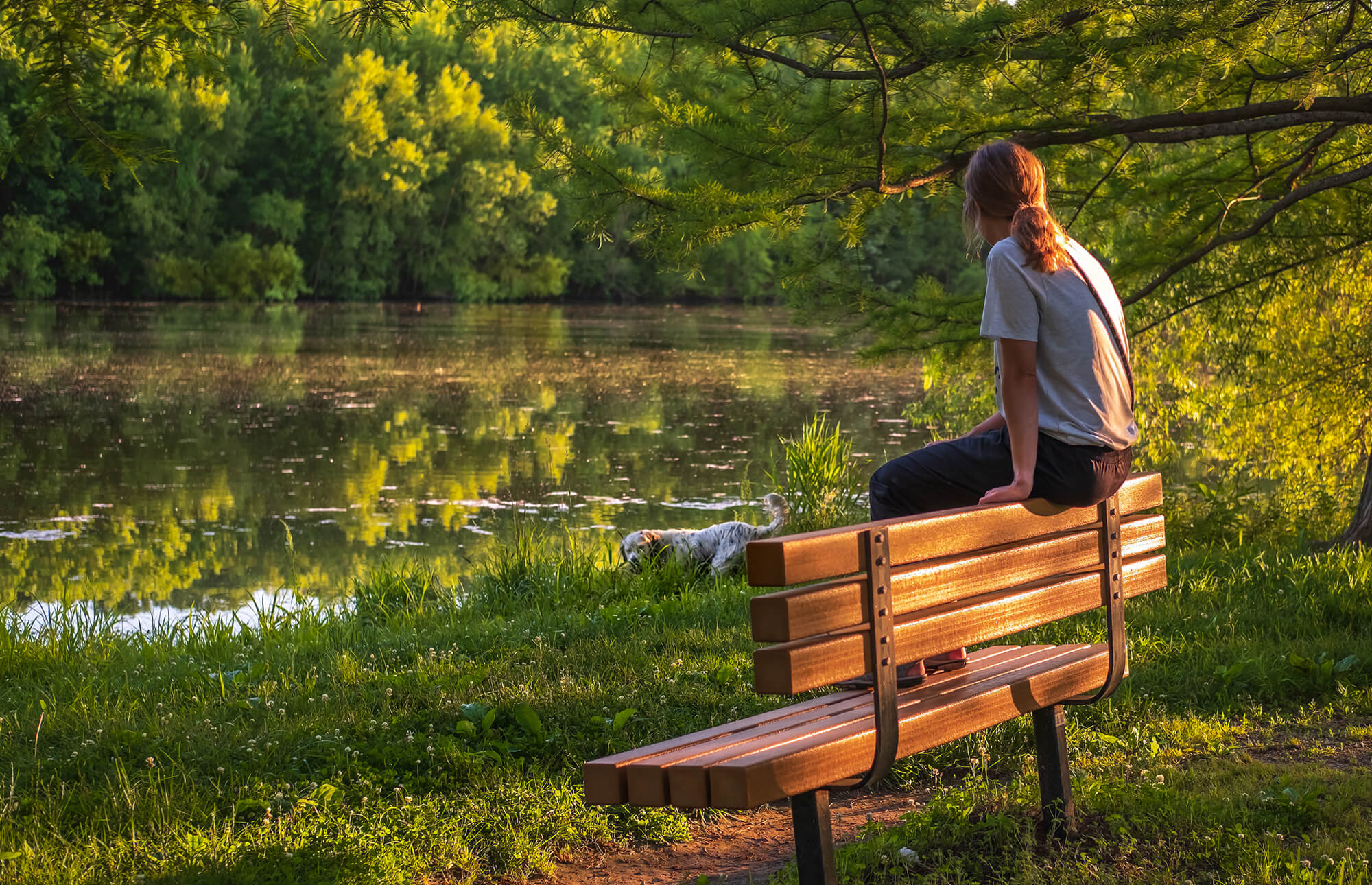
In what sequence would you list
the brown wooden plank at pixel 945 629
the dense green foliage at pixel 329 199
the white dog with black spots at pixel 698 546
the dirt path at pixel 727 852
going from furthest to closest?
the dense green foliage at pixel 329 199, the white dog with black spots at pixel 698 546, the dirt path at pixel 727 852, the brown wooden plank at pixel 945 629

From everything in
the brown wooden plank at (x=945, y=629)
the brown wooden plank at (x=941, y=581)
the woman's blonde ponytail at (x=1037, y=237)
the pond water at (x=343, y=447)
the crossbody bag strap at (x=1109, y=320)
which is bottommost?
the pond water at (x=343, y=447)

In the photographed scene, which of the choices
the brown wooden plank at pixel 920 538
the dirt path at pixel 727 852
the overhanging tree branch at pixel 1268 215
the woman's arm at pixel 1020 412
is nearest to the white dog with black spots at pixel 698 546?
the overhanging tree branch at pixel 1268 215

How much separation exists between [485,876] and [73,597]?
22.8ft

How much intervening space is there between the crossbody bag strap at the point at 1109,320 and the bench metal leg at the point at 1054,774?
2.95 feet

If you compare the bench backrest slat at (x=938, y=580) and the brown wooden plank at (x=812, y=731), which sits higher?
the bench backrest slat at (x=938, y=580)

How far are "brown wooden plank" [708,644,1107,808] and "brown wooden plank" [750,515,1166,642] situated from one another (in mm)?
257

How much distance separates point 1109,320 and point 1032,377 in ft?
0.96

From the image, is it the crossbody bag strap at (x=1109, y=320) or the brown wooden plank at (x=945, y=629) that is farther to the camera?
the crossbody bag strap at (x=1109, y=320)

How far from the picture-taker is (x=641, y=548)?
877cm

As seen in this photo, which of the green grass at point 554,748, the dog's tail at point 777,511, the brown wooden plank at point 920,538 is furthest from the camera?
the dog's tail at point 777,511

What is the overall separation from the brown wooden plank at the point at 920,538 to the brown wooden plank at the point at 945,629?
5.4 inches

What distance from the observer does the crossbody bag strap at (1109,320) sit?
332 cm

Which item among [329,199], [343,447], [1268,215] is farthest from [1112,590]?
[329,199]

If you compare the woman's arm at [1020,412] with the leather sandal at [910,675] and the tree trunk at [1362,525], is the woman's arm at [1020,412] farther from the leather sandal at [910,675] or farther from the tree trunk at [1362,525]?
the tree trunk at [1362,525]
